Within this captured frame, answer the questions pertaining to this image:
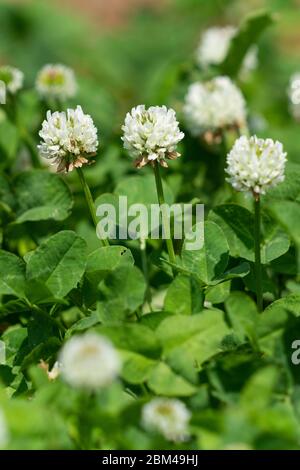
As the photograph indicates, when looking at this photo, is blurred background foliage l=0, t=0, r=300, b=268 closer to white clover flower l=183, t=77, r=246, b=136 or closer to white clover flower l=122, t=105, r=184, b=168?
white clover flower l=183, t=77, r=246, b=136

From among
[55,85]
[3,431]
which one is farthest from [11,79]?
[3,431]

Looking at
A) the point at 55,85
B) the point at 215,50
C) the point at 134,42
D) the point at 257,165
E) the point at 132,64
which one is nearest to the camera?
the point at 257,165

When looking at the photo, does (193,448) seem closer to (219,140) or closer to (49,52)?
(219,140)

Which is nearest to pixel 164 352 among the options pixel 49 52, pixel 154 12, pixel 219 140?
pixel 219 140

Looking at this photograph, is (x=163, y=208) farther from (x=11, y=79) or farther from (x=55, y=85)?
(x=55, y=85)

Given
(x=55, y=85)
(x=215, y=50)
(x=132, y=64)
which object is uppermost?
(x=132, y=64)

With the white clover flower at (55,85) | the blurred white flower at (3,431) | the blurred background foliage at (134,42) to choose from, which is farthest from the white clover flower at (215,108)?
the blurred white flower at (3,431)
